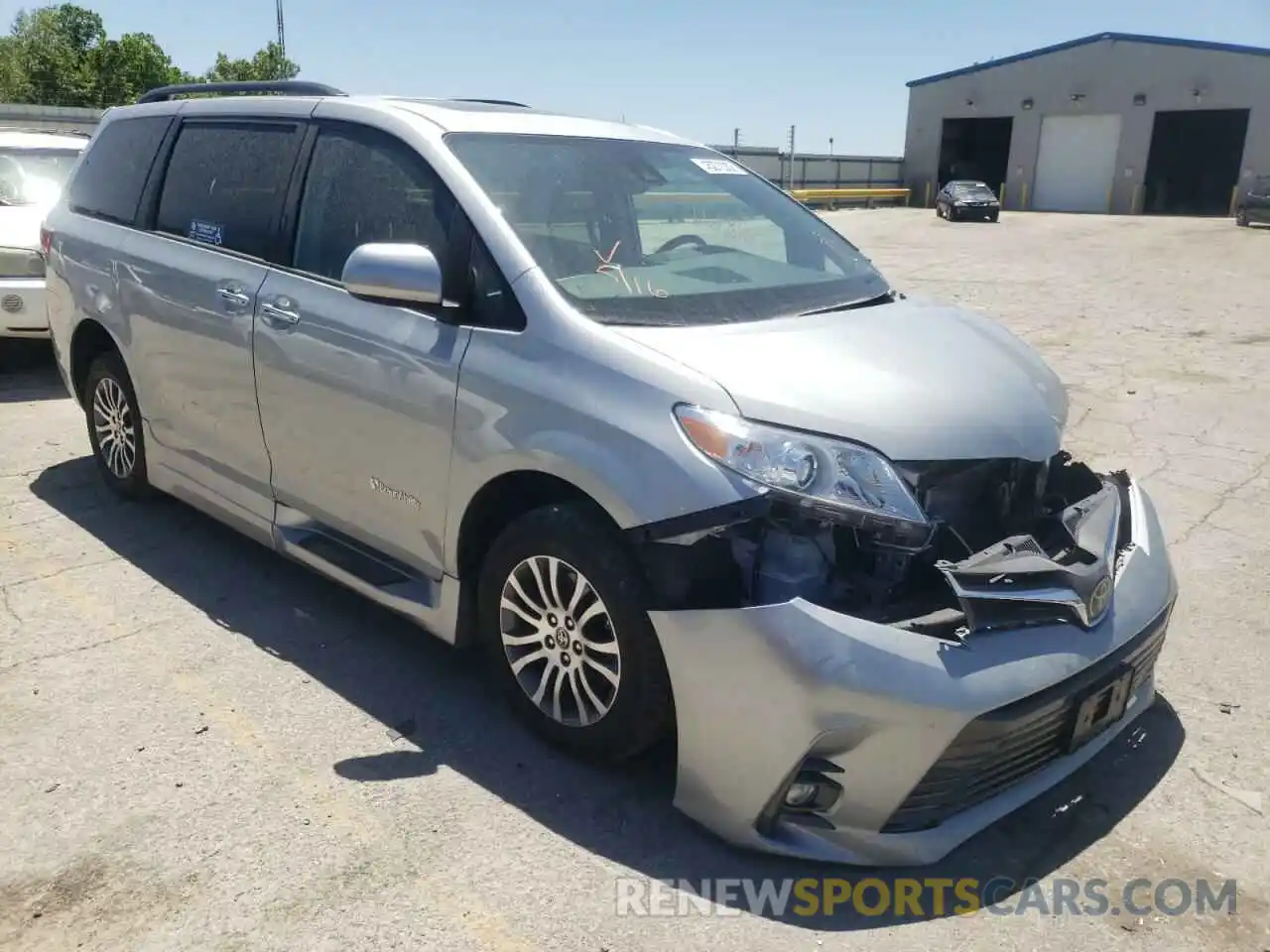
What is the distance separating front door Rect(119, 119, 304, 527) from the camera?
3.91 metres

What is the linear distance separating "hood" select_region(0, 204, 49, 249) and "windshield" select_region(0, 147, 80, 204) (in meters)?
0.23

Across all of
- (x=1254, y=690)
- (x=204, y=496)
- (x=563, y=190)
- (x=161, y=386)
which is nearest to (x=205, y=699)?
(x=204, y=496)

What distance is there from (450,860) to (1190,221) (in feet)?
127

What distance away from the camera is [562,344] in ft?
9.46

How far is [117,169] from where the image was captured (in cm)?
495

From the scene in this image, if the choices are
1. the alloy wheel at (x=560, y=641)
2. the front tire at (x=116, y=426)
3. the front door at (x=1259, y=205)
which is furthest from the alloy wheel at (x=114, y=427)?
the front door at (x=1259, y=205)

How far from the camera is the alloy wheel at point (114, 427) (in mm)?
4887

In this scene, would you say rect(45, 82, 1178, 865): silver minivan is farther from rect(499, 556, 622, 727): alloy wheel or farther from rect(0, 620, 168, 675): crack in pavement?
rect(0, 620, 168, 675): crack in pavement

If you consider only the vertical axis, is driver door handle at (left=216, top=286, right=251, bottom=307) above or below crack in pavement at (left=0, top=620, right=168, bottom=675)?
above

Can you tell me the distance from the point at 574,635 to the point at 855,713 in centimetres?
88

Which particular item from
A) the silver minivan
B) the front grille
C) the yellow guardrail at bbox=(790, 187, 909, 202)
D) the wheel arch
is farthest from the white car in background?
the yellow guardrail at bbox=(790, 187, 909, 202)

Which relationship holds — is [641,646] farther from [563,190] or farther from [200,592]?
[200,592]

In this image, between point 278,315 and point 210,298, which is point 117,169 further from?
point 278,315

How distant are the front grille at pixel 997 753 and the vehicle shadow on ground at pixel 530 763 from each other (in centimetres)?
23
